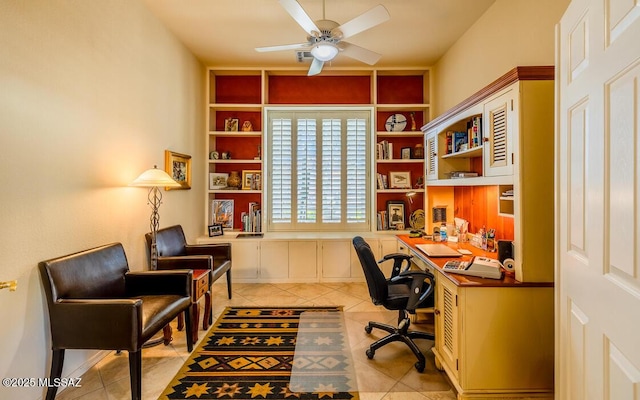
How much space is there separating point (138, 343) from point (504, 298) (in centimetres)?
226

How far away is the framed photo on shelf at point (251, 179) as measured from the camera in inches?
176

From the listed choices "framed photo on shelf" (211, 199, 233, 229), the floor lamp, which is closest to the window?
"framed photo on shelf" (211, 199, 233, 229)

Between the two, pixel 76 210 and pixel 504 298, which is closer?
pixel 504 298

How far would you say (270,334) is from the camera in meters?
2.76

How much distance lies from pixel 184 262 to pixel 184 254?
55 centimetres

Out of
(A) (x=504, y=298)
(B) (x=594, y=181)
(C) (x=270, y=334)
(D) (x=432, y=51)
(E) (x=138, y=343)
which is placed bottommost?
(C) (x=270, y=334)

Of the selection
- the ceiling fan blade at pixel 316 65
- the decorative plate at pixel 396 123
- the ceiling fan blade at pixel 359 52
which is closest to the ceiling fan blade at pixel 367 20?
the ceiling fan blade at pixel 359 52

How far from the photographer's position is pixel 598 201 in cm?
106

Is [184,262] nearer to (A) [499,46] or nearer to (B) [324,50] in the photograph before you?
(B) [324,50]

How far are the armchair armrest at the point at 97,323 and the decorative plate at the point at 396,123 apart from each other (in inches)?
155

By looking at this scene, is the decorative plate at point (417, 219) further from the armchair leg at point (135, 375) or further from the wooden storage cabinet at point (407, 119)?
the armchair leg at point (135, 375)

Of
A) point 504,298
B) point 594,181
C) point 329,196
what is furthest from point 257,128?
point 594,181

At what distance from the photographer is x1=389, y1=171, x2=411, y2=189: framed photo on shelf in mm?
4504

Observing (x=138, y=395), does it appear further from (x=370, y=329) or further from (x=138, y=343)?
(x=370, y=329)
